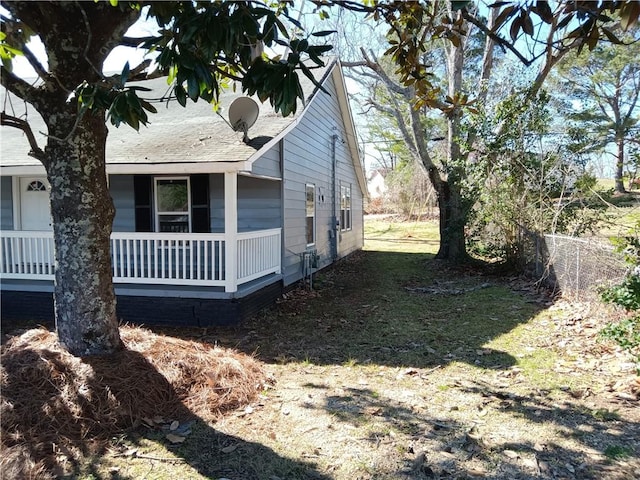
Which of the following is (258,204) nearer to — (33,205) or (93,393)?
(33,205)

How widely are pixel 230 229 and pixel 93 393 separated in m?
3.69

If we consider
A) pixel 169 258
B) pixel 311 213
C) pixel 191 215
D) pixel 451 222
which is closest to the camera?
pixel 169 258

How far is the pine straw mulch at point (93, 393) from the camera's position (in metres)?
3.49

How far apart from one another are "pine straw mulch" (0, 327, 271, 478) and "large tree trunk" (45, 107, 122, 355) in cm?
26

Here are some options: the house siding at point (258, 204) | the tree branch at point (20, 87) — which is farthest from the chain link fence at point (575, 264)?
the tree branch at point (20, 87)

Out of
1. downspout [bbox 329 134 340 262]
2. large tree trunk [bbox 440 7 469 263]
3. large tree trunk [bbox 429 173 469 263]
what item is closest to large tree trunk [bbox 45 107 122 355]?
downspout [bbox 329 134 340 262]

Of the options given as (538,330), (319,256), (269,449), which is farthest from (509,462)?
(319,256)

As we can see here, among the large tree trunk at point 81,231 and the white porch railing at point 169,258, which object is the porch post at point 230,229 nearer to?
the white porch railing at point 169,258

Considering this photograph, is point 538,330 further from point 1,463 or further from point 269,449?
point 1,463

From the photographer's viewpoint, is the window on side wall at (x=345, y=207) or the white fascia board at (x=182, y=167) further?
the window on side wall at (x=345, y=207)

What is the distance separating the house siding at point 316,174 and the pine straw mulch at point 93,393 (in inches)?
203

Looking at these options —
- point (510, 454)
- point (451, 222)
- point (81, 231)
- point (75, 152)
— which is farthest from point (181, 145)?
point (451, 222)

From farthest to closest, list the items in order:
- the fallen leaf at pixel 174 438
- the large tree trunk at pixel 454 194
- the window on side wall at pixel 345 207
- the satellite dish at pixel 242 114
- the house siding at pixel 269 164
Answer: the window on side wall at pixel 345 207, the large tree trunk at pixel 454 194, the house siding at pixel 269 164, the satellite dish at pixel 242 114, the fallen leaf at pixel 174 438

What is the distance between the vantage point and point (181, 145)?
8.05 metres
